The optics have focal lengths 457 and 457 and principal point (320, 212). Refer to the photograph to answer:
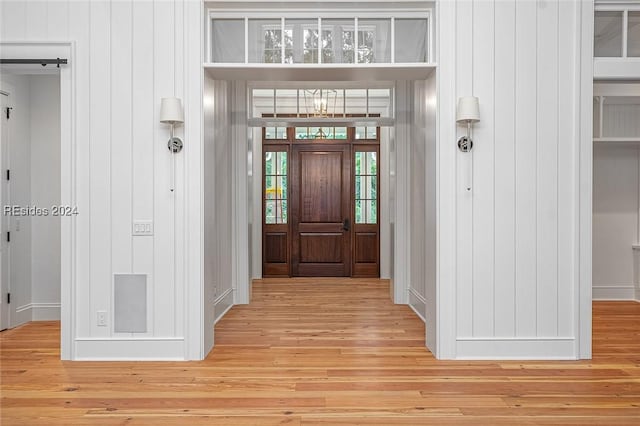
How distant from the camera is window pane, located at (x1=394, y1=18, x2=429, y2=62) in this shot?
137 inches

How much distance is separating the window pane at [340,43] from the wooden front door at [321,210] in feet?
14.3

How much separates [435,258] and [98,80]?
9.35 feet

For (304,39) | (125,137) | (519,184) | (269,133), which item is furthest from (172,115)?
(269,133)

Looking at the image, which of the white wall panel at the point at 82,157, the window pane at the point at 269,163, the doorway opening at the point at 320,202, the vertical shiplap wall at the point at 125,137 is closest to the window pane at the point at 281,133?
the doorway opening at the point at 320,202

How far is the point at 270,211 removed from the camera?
7.97 metres

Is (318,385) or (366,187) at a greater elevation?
(366,187)

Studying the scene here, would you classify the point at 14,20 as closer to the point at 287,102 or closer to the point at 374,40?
the point at 374,40

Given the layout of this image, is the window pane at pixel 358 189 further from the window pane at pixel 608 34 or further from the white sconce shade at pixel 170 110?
the white sconce shade at pixel 170 110

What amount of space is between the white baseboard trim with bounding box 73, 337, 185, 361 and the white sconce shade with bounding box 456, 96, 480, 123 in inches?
104

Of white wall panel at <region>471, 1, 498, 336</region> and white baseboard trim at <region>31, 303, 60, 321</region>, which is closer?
white wall panel at <region>471, 1, 498, 336</region>

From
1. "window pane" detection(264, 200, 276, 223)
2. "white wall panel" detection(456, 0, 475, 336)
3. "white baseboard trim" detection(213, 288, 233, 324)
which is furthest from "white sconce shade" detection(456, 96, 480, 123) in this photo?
"window pane" detection(264, 200, 276, 223)

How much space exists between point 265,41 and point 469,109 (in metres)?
1.60

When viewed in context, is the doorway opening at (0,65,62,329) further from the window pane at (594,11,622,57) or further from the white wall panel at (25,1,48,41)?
the window pane at (594,11,622,57)

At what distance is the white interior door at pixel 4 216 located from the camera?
4.22 metres
